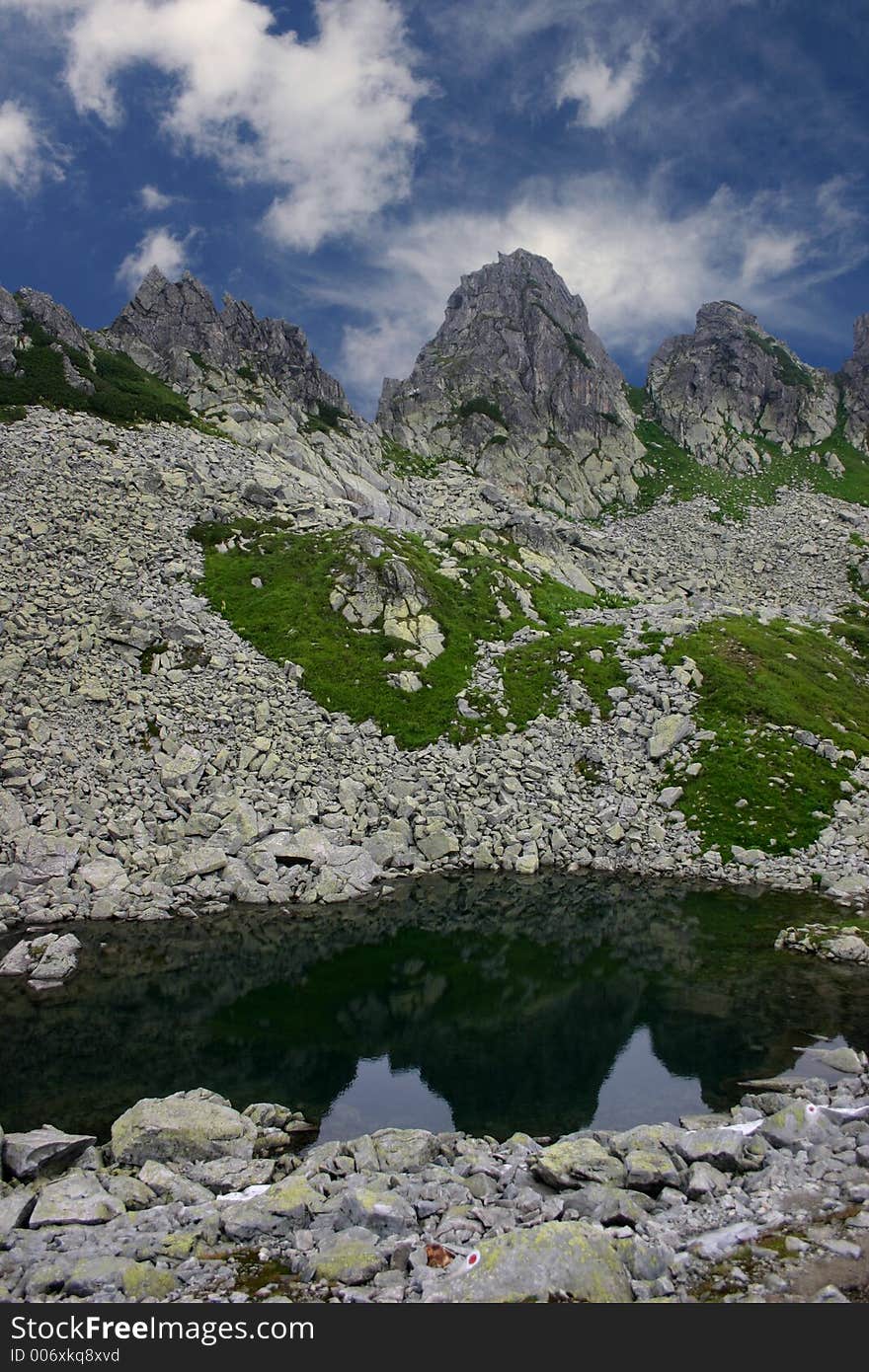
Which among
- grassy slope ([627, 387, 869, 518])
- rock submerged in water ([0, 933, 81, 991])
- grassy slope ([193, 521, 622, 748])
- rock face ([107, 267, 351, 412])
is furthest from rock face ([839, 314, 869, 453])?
rock submerged in water ([0, 933, 81, 991])

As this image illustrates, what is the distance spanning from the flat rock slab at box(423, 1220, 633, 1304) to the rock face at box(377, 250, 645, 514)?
4844 inches

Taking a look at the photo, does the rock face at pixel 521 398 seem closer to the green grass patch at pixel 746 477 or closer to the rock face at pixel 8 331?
the green grass patch at pixel 746 477

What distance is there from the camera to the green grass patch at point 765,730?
4284cm

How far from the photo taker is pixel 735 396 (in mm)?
163125

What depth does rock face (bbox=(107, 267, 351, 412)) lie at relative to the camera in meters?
107

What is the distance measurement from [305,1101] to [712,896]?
25287 mm

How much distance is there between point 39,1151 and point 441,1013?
45.5 ft

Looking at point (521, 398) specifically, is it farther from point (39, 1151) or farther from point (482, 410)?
point (39, 1151)

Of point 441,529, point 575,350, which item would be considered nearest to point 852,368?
point 575,350

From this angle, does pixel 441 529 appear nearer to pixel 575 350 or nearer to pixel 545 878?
pixel 545 878

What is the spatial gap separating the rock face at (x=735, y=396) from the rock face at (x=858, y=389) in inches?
143

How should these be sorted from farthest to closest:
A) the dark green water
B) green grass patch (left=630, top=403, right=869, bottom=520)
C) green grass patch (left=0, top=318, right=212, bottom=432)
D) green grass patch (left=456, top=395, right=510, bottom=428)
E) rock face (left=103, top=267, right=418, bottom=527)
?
green grass patch (left=456, top=395, right=510, bottom=428), green grass patch (left=630, top=403, right=869, bottom=520), rock face (left=103, top=267, right=418, bottom=527), green grass patch (left=0, top=318, right=212, bottom=432), the dark green water

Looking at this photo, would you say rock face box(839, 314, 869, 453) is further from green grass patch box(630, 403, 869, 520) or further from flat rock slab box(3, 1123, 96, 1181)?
flat rock slab box(3, 1123, 96, 1181)

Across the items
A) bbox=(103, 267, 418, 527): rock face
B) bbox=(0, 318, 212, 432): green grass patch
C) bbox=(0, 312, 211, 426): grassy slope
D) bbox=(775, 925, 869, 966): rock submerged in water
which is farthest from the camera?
bbox=(103, 267, 418, 527): rock face
